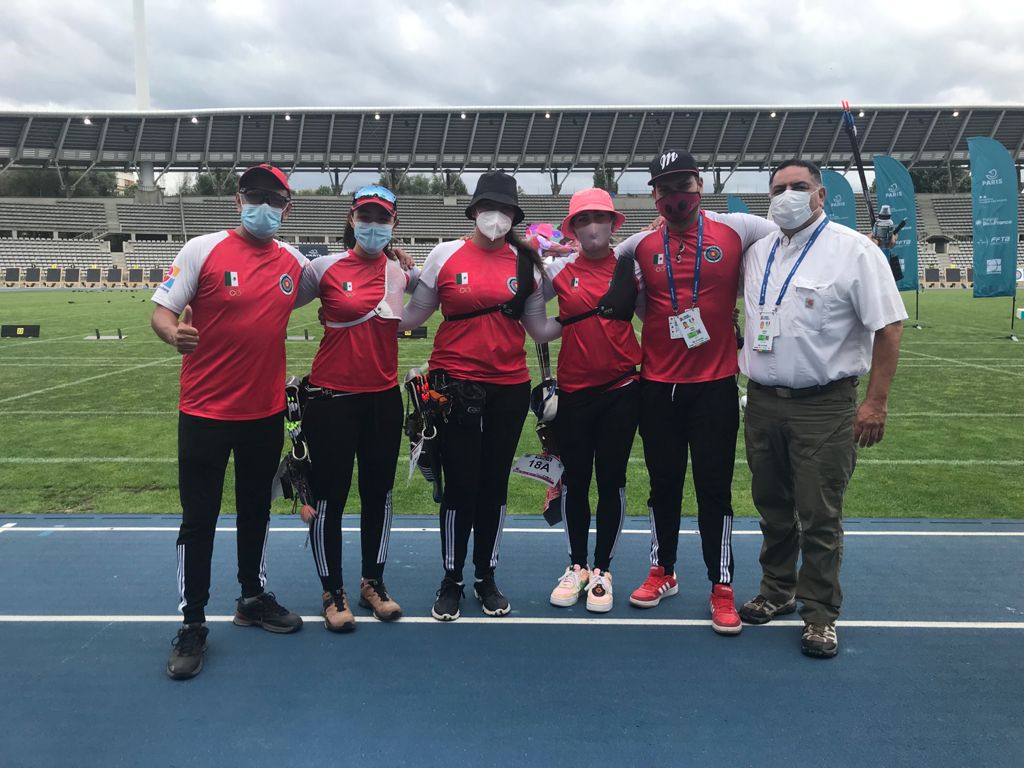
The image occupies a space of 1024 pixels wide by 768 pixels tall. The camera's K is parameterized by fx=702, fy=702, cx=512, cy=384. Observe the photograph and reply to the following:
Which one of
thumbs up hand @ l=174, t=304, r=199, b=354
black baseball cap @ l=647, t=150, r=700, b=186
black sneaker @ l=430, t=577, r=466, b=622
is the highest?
black baseball cap @ l=647, t=150, r=700, b=186

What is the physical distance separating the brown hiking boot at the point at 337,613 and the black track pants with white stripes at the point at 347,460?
0.04 m

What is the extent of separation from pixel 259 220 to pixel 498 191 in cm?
109

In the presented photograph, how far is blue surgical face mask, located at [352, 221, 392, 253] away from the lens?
323cm

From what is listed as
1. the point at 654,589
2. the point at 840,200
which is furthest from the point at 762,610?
the point at 840,200

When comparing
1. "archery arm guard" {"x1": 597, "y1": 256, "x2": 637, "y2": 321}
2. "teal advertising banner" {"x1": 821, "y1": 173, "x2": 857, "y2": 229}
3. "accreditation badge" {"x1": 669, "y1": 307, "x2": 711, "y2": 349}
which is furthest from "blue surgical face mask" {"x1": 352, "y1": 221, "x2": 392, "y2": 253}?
"teal advertising banner" {"x1": 821, "y1": 173, "x2": 857, "y2": 229}

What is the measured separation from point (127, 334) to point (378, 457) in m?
15.7

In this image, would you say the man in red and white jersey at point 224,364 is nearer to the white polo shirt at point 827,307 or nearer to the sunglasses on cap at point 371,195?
the sunglasses on cap at point 371,195

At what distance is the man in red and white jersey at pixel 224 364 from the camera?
9.66 feet

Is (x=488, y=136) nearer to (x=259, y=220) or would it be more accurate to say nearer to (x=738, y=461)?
(x=738, y=461)

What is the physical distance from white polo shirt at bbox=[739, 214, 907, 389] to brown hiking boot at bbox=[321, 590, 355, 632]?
2.22 m

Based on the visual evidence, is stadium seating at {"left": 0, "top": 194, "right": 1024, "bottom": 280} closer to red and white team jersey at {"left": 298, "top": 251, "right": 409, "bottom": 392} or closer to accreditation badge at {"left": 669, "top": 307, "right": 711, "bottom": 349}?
accreditation badge at {"left": 669, "top": 307, "right": 711, "bottom": 349}

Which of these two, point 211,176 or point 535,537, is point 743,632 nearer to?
point 535,537

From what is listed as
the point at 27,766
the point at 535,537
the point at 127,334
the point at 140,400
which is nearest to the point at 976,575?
the point at 535,537

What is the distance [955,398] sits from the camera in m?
9.16
